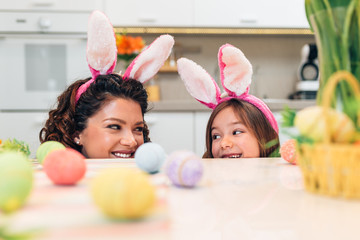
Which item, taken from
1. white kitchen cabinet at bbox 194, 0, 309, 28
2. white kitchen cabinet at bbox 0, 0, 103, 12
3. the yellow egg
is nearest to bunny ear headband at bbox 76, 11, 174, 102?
the yellow egg

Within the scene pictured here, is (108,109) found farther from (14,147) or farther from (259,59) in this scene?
(259,59)

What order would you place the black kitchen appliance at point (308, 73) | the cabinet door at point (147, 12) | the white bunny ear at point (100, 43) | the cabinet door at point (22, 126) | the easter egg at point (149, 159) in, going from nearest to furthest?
the easter egg at point (149, 159) → the white bunny ear at point (100, 43) → the cabinet door at point (22, 126) → the cabinet door at point (147, 12) → the black kitchen appliance at point (308, 73)

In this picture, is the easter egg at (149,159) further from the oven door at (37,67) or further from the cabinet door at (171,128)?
the oven door at (37,67)

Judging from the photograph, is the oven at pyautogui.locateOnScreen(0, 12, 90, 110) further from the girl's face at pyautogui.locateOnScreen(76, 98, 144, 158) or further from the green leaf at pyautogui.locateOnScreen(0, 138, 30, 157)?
the green leaf at pyautogui.locateOnScreen(0, 138, 30, 157)

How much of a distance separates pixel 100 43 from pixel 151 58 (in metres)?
0.17

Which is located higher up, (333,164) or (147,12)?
(147,12)

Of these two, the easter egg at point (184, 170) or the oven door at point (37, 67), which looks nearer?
the easter egg at point (184, 170)

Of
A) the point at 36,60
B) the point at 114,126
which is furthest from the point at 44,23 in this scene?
the point at 114,126

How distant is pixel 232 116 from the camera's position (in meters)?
1.37

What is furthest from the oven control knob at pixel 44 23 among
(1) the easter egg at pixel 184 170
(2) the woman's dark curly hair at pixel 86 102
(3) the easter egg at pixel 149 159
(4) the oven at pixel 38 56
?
(1) the easter egg at pixel 184 170

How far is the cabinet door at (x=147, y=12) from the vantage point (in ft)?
8.57

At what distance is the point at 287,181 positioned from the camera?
0.56 metres

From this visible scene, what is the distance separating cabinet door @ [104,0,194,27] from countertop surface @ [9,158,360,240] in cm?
225

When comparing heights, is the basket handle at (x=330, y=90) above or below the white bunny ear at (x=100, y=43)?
below
